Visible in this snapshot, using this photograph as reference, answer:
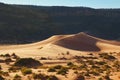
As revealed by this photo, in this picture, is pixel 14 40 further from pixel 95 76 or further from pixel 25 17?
pixel 95 76

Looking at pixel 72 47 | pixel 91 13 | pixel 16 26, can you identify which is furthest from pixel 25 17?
pixel 72 47

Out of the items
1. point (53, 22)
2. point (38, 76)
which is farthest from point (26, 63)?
point (53, 22)

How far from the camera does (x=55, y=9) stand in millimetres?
169250

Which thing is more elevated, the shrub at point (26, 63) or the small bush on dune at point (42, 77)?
the small bush on dune at point (42, 77)

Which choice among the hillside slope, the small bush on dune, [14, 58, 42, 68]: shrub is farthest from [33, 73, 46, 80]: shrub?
the hillside slope

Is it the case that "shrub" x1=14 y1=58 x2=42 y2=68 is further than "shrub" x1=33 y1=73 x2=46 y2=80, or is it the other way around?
"shrub" x1=14 y1=58 x2=42 y2=68

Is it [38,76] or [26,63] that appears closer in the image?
[38,76]

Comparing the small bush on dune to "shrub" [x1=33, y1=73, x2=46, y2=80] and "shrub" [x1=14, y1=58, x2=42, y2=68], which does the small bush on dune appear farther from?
"shrub" [x1=14, y1=58, x2=42, y2=68]

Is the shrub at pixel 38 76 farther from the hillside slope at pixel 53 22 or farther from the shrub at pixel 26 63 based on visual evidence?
the hillside slope at pixel 53 22

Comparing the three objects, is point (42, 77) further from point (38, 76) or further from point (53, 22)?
point (53, 22)

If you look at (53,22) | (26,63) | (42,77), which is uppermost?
(42,77)

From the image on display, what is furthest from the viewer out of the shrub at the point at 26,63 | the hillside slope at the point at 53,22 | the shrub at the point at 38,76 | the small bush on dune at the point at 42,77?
the hillside slope at the point at 53,22

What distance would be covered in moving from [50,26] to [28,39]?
2164 centimetres

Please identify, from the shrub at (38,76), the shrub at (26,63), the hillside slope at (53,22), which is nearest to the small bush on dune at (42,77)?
the shrub at (38,76)
